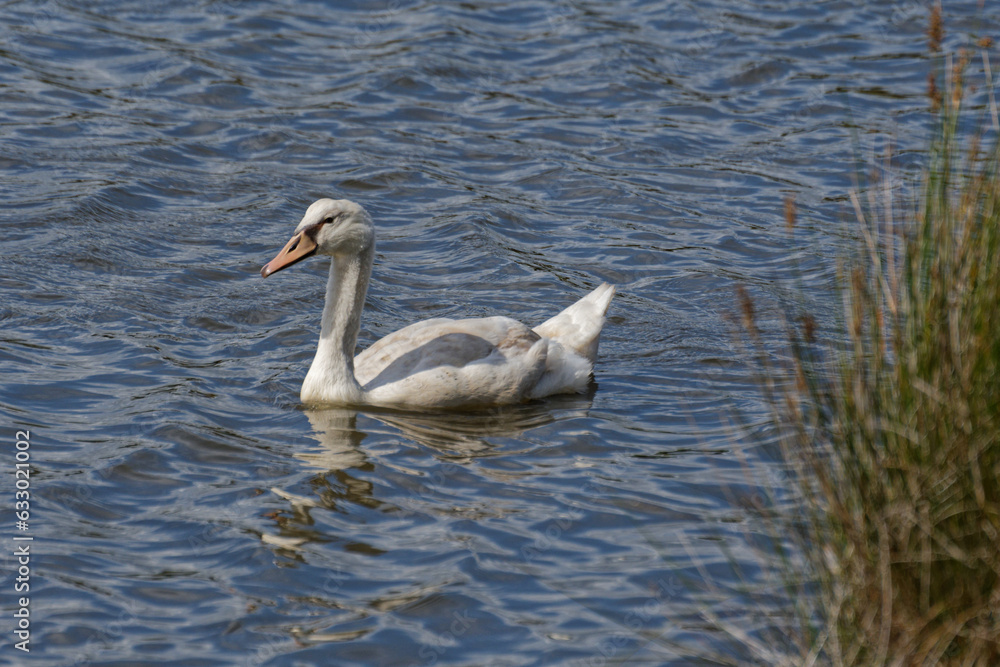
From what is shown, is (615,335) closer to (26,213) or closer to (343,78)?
(26,213)

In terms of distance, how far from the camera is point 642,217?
12.0m

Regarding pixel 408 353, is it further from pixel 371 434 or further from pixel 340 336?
pixel 371 434

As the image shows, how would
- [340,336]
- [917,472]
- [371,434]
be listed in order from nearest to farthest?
[917,472]
[371,434]
[340,336]

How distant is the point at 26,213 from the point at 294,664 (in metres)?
6.65

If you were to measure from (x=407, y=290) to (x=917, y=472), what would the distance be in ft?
20.6

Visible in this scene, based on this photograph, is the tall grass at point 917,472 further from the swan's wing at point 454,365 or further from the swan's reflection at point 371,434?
the swan's wing at point 454,365

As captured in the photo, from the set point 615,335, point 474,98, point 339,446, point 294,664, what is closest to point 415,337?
point 339,446

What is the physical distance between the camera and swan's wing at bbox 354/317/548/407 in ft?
28.3

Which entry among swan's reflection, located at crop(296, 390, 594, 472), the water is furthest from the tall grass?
swan's reflection, located at crop(296, 390, 594, 472)

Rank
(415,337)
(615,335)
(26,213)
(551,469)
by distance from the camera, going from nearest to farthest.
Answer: (551,469) < (415,337) < (615,335) < (26,213)

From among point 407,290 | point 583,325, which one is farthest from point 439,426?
point 407,290

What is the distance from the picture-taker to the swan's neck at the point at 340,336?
855cm

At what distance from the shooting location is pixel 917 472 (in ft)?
15.8

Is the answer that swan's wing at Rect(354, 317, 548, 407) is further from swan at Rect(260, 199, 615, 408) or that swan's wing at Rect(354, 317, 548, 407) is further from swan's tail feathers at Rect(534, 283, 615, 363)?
swan's tail feathers at Rect(534, 283, 615, 363)
